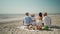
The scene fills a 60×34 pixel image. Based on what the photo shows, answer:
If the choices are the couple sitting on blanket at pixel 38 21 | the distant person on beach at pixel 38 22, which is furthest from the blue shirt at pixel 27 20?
the distant person on beach at pixel 38 22

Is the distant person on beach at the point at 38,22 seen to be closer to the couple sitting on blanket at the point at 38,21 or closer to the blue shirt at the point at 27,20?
the couple sitting on blanket at the point at 38,21

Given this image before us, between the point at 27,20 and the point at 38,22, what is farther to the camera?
the point at 27,20

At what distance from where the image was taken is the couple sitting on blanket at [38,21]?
4.34 meters

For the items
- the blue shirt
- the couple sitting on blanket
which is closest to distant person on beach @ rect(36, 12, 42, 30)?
the couple sitting on blanket

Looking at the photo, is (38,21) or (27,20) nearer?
(38,21)

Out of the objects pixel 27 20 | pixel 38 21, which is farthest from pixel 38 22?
pixel 27 20

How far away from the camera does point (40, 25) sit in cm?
432

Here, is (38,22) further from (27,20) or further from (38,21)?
(27,20)

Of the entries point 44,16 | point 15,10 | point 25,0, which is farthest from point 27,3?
point 44,16

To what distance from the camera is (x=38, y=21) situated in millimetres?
4434

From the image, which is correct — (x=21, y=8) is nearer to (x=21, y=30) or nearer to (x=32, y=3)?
(x=32, y=3)

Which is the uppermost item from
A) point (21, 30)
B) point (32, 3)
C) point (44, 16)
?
point (32, 3)

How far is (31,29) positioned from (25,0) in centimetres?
113

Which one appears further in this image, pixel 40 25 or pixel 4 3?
pixel 4 3
